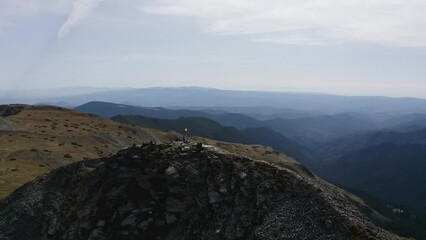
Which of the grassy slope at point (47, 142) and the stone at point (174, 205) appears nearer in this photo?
the stone at point (174, 205)

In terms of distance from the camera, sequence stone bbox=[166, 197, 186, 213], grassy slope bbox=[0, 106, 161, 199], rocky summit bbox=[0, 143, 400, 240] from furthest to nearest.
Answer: grassy slope bbox=[0, 106, 161, 199]
stone bbox=[166, 197, 186, 213]
rocky summit bbox=[0, 143, 400, 240]

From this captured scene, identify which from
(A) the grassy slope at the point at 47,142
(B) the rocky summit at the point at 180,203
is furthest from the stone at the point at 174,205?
(A) the grassy slope at the point at 47,142

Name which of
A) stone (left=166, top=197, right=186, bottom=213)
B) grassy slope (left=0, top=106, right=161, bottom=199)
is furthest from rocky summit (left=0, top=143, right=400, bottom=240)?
grassy slope (left=0, top=106, right=161, bottom=199)

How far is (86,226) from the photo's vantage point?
1783 inches

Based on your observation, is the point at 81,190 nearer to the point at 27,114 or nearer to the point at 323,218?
the point at 323,218

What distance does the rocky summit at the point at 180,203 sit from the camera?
39.2m

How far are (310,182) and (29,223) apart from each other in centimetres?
3252

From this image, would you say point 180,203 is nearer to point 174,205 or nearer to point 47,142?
point 174,205

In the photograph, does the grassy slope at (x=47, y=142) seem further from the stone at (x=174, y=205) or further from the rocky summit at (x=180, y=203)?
the stone at (x=174, y=205)

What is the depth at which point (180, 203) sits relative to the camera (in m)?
44.7

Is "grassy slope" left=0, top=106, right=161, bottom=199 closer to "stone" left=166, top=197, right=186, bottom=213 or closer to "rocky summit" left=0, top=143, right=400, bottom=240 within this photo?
"rocky summit" left=0, top=143, right=400, bottom=240

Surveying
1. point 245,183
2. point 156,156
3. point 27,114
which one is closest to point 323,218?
point 245,183

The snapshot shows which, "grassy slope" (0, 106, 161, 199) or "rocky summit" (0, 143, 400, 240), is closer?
"rocky summit" (0, 143, 400, 240)

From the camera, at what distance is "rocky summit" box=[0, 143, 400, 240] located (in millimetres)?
39219
